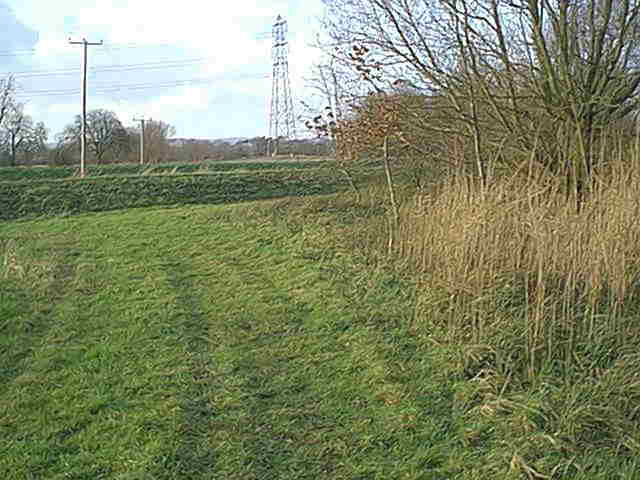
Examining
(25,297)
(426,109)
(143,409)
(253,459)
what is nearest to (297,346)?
(143,409)

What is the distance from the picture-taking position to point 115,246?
41.9ft

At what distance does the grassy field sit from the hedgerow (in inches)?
489

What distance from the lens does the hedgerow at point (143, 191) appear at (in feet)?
72.1

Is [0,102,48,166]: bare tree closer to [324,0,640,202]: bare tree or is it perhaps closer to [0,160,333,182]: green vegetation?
[0,160,333,182]: green vegetation

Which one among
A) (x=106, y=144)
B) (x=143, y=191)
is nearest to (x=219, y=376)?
(x=143, y=191)

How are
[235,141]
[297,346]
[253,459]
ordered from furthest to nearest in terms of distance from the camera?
1. [235,141]
2. [297,346]
3. [253,459]

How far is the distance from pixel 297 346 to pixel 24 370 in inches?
87.6

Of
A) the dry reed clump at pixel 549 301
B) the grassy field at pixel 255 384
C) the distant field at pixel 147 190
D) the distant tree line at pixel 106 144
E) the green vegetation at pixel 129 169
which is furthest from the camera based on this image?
the distant tree line at pixel 106 144

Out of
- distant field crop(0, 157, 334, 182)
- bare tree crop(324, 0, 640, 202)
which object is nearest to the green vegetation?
distant field crop(0, 157, 334, 182)

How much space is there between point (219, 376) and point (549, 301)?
8.70 ft

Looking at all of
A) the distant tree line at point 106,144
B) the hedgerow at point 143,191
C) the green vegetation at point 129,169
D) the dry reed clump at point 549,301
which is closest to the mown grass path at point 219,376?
the dry reed clump at point 549,301

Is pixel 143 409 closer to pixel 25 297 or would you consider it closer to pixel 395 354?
pixel 395 354

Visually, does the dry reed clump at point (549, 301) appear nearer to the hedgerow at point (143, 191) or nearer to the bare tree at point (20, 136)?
the hedgerow at point (143, 191)

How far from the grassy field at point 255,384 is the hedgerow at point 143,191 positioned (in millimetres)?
12433
